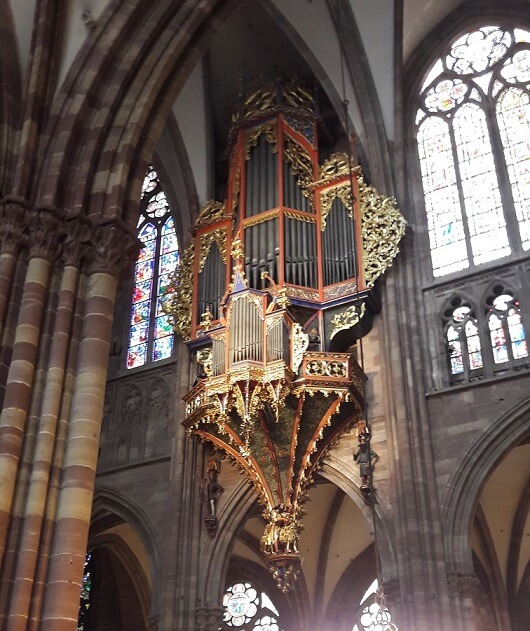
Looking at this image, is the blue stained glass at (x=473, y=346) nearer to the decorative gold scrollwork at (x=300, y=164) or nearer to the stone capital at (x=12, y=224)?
the decorative gold scrollwork at (x=300, y=164)

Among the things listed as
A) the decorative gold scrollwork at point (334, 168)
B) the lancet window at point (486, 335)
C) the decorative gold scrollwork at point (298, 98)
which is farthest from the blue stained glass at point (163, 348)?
the lancet window at point (486, 335)

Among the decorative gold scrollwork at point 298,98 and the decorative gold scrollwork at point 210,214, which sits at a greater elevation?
the decorative gold scrollwork at point 298,98

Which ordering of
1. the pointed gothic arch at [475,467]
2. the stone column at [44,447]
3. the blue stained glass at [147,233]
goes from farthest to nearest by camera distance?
the blue stained glass at [147,233] < the pointed gothic arch at [475,467] < the stone column at [44,447]

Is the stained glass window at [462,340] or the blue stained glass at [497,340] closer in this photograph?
the blue stained glass at [497,340]

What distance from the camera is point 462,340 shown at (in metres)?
13.3

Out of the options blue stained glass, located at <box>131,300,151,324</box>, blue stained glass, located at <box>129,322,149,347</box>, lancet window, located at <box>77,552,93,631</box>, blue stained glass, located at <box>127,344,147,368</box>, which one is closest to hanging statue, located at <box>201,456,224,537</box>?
blue stained glass, located at <box>127,344,147,368</box>

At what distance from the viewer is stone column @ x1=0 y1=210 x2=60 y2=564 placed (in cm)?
892

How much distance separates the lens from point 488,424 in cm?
1229

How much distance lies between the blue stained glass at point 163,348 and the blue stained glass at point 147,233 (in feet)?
8.23

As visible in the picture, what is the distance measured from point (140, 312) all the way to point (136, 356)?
3.19 feet

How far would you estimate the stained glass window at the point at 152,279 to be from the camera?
54.0 ft

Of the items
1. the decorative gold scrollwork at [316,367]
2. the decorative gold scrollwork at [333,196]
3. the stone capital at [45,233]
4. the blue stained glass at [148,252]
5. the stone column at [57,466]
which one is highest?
the blue stained glass at [148,252]

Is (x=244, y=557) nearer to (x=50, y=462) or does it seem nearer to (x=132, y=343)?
(x=132, y=343)

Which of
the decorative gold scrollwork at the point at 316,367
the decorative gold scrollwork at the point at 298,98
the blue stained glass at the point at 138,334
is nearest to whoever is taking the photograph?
the decorative gold scrollwork at the point at 316,367
